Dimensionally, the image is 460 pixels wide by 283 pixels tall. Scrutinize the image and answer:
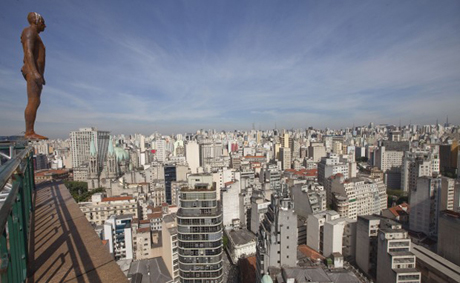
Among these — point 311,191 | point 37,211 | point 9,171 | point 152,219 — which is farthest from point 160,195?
point 9,171

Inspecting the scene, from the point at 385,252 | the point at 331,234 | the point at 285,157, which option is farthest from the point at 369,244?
the point at 285,157

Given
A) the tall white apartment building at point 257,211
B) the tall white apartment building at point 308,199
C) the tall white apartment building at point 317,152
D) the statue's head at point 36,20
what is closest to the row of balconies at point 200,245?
the tall white apartment building at point 257,211

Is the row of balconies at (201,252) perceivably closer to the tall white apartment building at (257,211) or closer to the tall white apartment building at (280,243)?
the tall white apartment building at (280,243)

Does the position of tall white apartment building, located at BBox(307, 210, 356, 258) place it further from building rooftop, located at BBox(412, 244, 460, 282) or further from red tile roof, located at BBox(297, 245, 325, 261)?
building rooftop, located at BBox(412, 244, 460, 282)

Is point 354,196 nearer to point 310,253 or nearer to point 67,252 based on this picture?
point 310,253

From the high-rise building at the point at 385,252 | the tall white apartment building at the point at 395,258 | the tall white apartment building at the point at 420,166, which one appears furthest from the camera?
the tall white apartment building at the point at 420,166

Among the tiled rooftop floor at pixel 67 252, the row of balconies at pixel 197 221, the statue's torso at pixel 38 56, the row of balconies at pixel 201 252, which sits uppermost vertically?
the statue's torso at pixel 38 56
